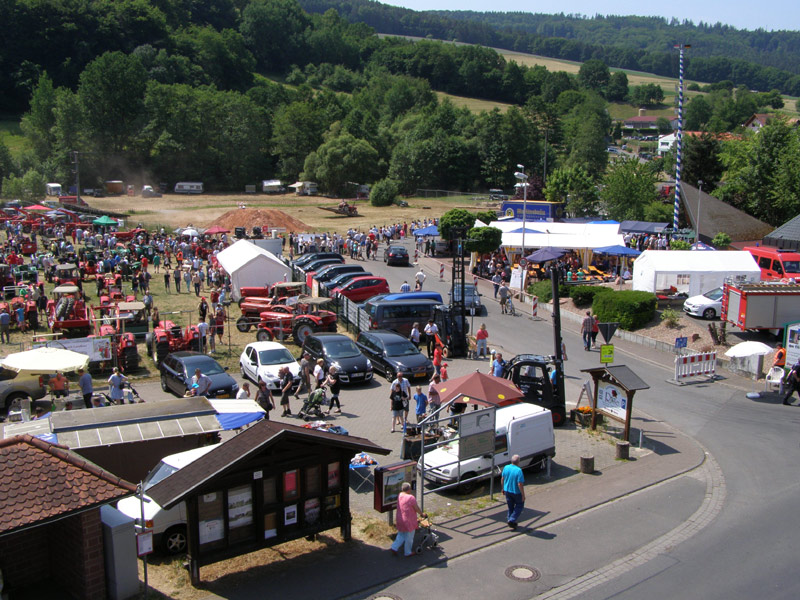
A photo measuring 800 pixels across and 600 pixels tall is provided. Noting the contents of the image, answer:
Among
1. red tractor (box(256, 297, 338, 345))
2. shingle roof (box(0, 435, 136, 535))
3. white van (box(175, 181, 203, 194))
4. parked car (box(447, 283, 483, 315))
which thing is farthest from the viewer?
white van (box(175, 181, 203, 194))

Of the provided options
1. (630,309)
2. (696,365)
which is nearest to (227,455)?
(696,365)

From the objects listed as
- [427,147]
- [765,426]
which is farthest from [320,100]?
[765,426]

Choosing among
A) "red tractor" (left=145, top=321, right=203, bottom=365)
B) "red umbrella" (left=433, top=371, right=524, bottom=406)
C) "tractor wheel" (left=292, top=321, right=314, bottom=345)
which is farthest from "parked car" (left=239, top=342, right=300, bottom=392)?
"red umbrella" (left=433, top=371, right=524, bottom=406)

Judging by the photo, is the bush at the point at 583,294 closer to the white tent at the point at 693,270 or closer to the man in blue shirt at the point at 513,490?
the white tent at the point at 693,270

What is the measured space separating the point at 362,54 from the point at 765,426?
178470 mm

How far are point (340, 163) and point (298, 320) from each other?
59.5 m

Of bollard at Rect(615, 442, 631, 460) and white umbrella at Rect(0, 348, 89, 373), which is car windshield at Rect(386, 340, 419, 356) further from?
white umbrella at Rect(0, 348, 89, 373)

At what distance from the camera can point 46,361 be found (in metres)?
18.0

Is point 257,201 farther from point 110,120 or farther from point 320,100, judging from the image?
point 320,100

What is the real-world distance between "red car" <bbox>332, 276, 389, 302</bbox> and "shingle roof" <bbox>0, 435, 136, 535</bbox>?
21093mm

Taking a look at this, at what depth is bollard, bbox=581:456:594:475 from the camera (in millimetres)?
14688

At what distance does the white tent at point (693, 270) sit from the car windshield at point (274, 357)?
16.7 metres

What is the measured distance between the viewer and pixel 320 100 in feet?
364

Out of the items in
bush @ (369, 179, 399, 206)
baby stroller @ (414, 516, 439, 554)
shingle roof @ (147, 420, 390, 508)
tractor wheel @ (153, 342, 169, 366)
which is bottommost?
baby stroller @ (414, 516, 439, 554)
